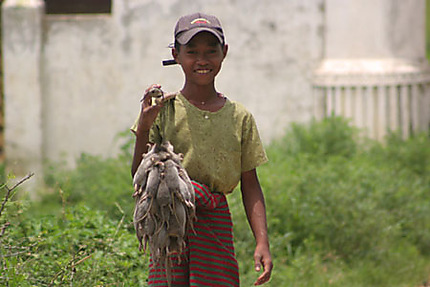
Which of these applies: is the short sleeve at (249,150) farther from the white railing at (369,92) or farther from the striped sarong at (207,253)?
the white railing at (369,92)

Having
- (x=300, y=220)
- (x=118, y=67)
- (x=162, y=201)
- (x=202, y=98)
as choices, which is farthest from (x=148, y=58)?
(x=162, y=201)

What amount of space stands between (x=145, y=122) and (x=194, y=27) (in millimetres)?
Answer: 441

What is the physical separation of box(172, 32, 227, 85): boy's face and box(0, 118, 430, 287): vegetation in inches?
47.9

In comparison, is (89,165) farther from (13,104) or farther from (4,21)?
(4,21)

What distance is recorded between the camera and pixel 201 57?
273cm

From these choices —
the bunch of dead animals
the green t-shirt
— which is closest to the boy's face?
the green t-shirt

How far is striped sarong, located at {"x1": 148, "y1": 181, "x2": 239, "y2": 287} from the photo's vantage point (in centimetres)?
272

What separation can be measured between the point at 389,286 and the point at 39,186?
421 centimetres

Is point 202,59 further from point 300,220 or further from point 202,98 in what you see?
point 300,220

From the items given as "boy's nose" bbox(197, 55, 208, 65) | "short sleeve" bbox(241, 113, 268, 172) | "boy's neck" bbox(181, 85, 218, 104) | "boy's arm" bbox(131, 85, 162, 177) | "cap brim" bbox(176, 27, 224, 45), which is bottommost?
"short sleeve" bbox(241, 113, 268, 172)

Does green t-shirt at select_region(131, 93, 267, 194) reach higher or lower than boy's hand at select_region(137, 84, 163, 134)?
lower

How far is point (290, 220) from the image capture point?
5391 mm

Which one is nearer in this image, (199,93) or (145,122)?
(145,122)

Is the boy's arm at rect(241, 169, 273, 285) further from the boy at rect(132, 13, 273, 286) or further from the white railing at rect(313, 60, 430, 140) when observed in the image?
the white railing at rect(313, 60, 430, 140)
